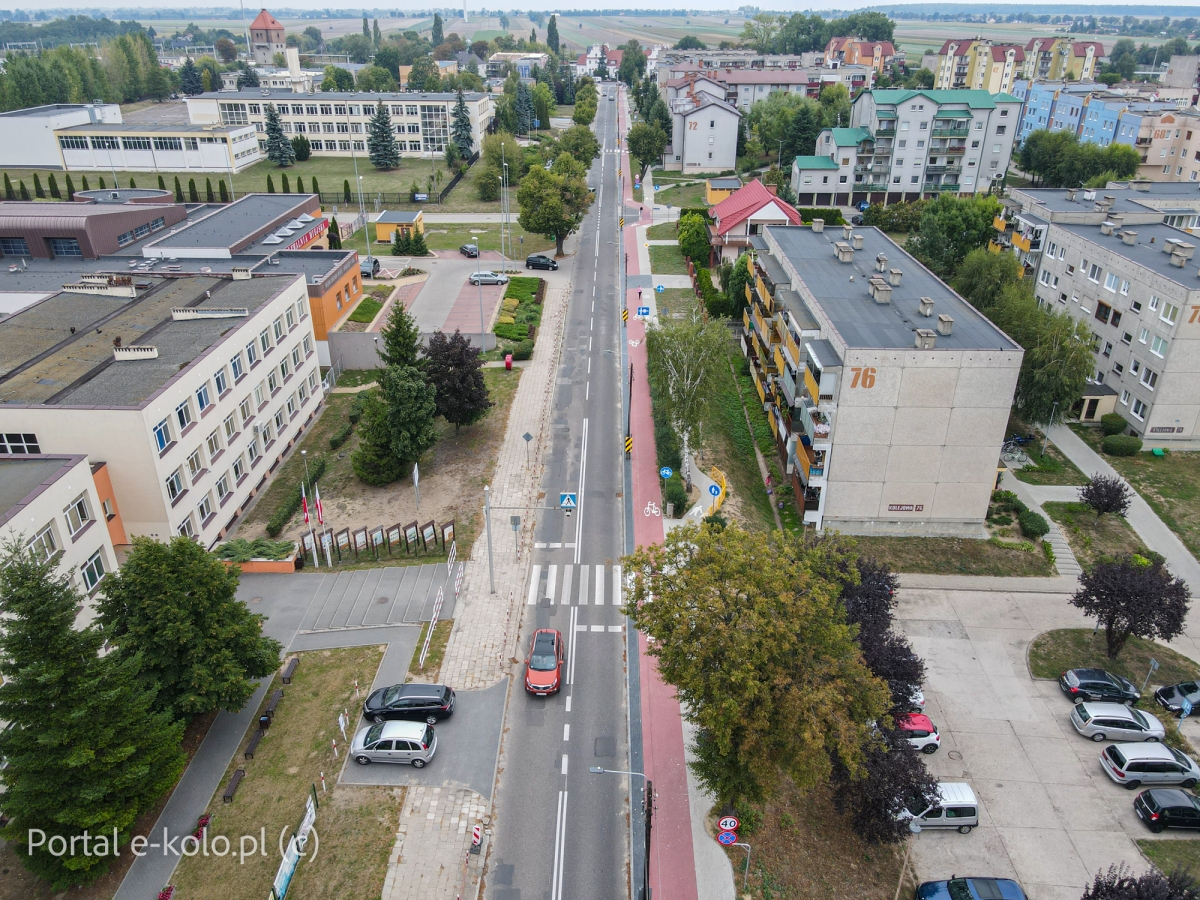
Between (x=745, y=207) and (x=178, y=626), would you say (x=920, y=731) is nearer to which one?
(x=178, y=626)

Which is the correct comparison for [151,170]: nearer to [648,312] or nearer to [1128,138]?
[648,312]

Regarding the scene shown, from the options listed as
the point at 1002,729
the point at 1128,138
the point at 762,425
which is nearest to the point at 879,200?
the point at 1128,138

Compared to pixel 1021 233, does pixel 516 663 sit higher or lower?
lower

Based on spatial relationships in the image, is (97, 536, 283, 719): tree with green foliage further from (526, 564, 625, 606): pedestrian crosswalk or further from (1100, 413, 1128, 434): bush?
(1100, 413, 1128, 434): bush

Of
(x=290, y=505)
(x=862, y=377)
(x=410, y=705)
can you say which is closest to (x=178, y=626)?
(x=410, y=705)

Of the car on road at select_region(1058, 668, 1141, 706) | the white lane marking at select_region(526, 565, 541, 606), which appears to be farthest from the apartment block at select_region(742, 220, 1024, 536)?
the white lane marking at select_region(526, 565, 541, 606)

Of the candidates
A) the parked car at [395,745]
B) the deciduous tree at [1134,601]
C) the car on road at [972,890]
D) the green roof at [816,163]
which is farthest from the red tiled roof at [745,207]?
the car on road at [972,890]
